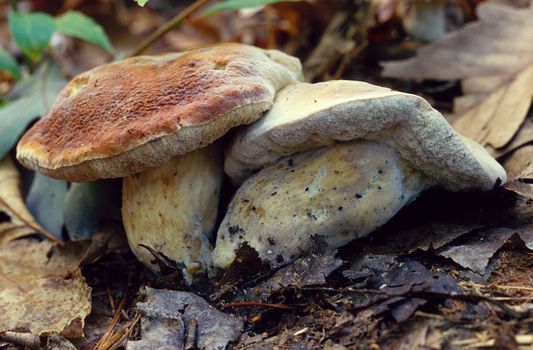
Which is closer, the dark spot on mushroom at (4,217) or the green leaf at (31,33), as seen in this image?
the dark spot on mushroom at (4,217)

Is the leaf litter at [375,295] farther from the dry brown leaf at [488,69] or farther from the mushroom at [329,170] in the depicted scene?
the dry brown leaf at [488,69]

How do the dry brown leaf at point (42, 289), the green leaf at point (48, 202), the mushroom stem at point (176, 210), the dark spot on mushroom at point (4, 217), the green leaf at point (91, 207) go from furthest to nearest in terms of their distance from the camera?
the dark spot on mushroom at point (4, 217), the green leaf at point (48, 202), the green leaf at point (91, 207), the mushroom stem at point (176, 210), the dry brown leaf at point (42, 289)

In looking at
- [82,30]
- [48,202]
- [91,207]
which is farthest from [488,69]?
[48,202]

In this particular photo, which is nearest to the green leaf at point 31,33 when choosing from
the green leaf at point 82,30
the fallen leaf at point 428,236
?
the green leaf at point 82,30

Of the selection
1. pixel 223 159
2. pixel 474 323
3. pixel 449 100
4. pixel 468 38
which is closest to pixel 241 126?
pixel 223 159

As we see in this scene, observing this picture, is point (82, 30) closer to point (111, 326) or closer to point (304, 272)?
point (111, 326)

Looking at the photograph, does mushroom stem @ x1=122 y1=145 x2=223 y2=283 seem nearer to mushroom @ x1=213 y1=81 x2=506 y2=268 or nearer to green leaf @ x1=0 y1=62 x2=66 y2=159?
mushroom @ x1=213 y1=81 x2=506 y2=268
